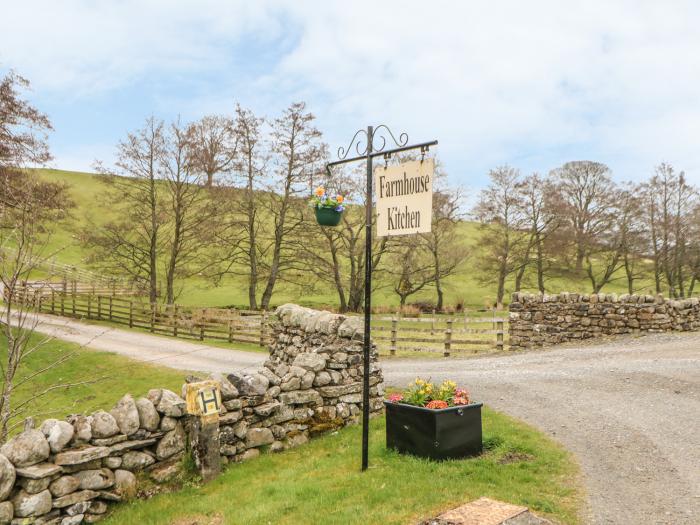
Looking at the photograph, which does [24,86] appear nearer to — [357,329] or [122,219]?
[122,219]

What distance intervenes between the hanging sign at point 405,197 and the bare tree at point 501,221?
32.9 metres

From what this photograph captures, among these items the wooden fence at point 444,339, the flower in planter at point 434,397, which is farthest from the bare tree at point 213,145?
the flower in planter at point 434,397

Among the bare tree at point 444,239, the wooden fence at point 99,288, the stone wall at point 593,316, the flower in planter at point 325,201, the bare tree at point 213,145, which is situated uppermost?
the bare tree at point 213,145

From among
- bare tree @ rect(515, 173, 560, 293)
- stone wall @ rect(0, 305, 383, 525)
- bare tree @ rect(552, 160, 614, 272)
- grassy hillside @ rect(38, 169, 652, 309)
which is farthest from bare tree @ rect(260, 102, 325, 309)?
stone wall @ rect(0, 305, 383, 525)

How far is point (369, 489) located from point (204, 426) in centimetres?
223

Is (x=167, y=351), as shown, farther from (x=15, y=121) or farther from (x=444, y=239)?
(x=444, y=239)

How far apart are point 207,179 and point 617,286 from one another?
3685 cm

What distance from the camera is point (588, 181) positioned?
38.5 meters

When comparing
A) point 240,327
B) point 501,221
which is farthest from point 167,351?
point 501,221

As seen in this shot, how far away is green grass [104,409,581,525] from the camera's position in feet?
16.2

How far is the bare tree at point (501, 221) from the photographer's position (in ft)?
124

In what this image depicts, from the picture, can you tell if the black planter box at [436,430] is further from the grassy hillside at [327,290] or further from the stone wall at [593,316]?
the grassy hillside at [327,290]

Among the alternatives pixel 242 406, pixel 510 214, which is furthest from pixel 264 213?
pixel 242 406

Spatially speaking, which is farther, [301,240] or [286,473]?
[301,240]
